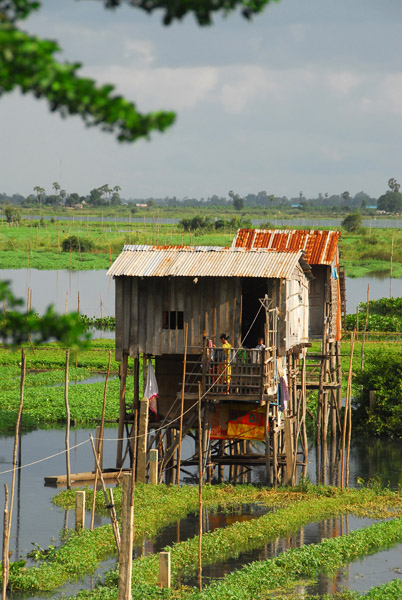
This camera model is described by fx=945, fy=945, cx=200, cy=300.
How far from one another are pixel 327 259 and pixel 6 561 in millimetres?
17164

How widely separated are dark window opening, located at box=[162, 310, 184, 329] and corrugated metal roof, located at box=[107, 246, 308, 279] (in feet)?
4.13

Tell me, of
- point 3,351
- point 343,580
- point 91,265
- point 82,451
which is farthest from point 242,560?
point 91,265

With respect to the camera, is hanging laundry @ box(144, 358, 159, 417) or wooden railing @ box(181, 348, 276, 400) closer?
wooden railing @ box(181, 348, 276, 400)

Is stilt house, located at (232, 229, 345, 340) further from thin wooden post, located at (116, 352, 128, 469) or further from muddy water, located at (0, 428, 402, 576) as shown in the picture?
thin wooden post, located at (116, 352, 128, 469)

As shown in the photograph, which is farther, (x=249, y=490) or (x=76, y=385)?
(x=76, y=385)

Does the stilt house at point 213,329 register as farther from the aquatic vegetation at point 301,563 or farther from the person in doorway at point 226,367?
the aquatic vegetation at point 301,563

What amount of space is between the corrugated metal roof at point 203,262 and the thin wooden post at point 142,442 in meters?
3.35

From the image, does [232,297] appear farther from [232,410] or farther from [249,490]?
[249,490]

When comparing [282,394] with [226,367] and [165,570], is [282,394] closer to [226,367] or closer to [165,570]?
[226,367]

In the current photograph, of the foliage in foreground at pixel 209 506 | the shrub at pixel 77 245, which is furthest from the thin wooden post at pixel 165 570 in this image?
the shrub at pixel 77 245

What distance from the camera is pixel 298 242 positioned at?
102ft

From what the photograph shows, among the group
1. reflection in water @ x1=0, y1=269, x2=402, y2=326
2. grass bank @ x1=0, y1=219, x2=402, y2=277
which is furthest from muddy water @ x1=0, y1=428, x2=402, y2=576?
grass bank @ x1=0, y1=219, x2=402, y2=277

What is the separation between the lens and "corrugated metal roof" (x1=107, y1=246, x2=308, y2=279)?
24.0 m

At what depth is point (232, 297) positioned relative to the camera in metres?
24.5
